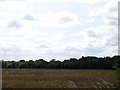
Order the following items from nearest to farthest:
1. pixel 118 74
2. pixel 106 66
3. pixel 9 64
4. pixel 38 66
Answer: pixel 118 74, pixel 106 66, pixel 38 66, pixel 9 64

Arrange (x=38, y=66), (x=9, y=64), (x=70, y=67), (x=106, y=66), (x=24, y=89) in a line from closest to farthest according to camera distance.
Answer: (x=24, y=89), (x=106, y=66), (x=70, y=67), (x=38, y=66), (x=9, y=64)

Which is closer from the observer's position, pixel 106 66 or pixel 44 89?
pixel 44 89

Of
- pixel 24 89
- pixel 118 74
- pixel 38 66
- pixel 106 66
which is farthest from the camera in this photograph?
pixel 38 66

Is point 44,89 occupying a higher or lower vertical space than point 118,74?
lower

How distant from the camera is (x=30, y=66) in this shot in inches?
3915

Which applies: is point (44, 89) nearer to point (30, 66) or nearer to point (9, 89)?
point (9, 89)

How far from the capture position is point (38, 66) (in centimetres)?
9850

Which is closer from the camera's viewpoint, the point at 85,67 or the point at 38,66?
the point at 85,67

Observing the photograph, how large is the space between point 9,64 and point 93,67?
43520 millimetres

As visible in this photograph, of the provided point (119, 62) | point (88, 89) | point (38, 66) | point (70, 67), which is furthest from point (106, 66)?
point (119, 62)

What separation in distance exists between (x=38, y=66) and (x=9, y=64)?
17871mm

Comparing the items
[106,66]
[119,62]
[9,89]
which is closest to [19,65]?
[106,66]

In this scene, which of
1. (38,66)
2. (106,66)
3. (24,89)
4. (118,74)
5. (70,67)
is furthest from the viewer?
(38,66)

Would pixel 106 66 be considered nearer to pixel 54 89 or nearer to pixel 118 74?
pixel 54 89
